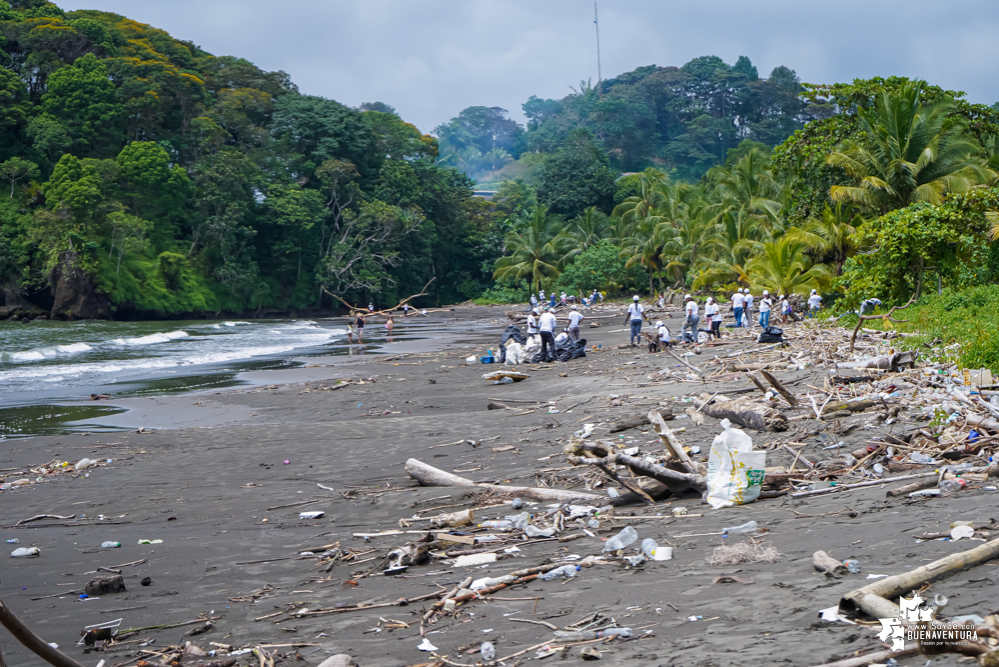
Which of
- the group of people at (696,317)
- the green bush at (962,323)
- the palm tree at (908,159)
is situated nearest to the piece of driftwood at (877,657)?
the green bush at (962,323)

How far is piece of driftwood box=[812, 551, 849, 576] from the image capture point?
155 inches

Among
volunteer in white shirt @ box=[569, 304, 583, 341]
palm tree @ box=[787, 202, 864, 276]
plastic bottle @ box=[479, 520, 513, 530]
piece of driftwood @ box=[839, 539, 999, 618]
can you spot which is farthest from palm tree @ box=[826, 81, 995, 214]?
piece of driftwood @ box=[839, 539, 999, 618]

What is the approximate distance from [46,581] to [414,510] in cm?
288

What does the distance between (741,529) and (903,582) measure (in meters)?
1.73

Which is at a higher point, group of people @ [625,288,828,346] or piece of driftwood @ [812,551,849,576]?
group of people @ [625,288,828,346]

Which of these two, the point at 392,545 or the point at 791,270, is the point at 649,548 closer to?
the point at 392,545

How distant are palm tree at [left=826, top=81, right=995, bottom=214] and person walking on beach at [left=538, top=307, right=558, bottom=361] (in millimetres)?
10662

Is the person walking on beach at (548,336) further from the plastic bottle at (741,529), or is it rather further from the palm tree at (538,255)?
the palm tree at (538,255)

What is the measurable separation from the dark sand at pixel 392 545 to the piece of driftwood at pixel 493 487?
187 millimetres

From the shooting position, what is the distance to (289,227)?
55.8 meters

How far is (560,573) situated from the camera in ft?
15.3

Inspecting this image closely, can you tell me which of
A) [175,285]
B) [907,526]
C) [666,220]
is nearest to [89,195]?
[175,285]

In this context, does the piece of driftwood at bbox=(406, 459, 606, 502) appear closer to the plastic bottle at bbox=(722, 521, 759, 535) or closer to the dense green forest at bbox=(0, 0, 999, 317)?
the plastic bottle at bbox=(722, 521, 759, 535)

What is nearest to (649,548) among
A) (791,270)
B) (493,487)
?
(493,487)
